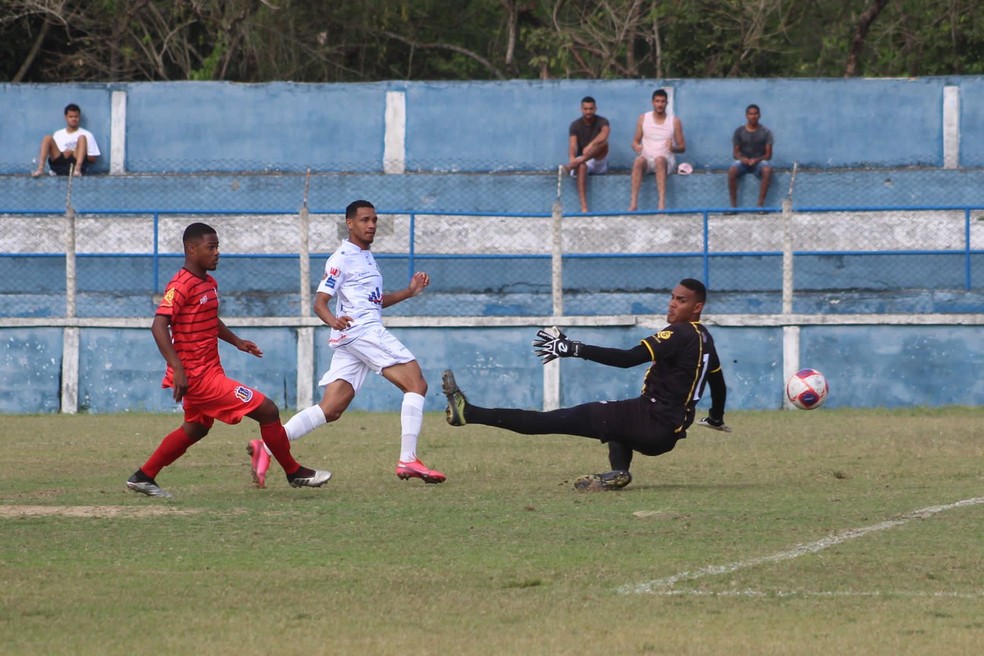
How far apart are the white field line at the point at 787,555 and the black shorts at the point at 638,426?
1645 mm

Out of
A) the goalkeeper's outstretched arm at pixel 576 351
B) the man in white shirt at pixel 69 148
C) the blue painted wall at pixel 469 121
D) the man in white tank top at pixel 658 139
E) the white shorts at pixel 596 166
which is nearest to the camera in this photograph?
the goalkeeper's outstretched arm at pixel 576 351

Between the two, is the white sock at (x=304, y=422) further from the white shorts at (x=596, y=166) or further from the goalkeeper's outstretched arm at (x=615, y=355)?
the white shorts at (x=596, y=166)

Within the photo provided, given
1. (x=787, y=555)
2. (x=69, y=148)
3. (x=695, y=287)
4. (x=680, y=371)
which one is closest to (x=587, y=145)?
(x=69, y=148)

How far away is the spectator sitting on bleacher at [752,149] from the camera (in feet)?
72.2

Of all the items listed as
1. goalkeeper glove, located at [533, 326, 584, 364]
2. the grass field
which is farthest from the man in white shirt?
goalkeeper glove, located at [533, 326, 584, 364]

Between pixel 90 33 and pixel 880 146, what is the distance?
577 inches

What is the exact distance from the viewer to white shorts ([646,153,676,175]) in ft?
73.4

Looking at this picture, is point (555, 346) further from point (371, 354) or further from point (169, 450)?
point (169, 450)

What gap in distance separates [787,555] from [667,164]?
15388 mm

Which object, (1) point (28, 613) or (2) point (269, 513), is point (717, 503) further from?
(1) point (28, 613)

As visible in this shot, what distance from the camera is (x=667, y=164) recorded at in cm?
2242

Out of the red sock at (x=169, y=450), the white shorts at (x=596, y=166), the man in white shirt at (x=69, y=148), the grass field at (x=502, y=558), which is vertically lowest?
the grass field at (x=502, y=558)

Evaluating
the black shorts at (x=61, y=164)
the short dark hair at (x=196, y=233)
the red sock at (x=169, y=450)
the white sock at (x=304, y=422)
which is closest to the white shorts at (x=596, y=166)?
the black shorts at (x=61, y=164)

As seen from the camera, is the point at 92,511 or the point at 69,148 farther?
the point at 69,148
